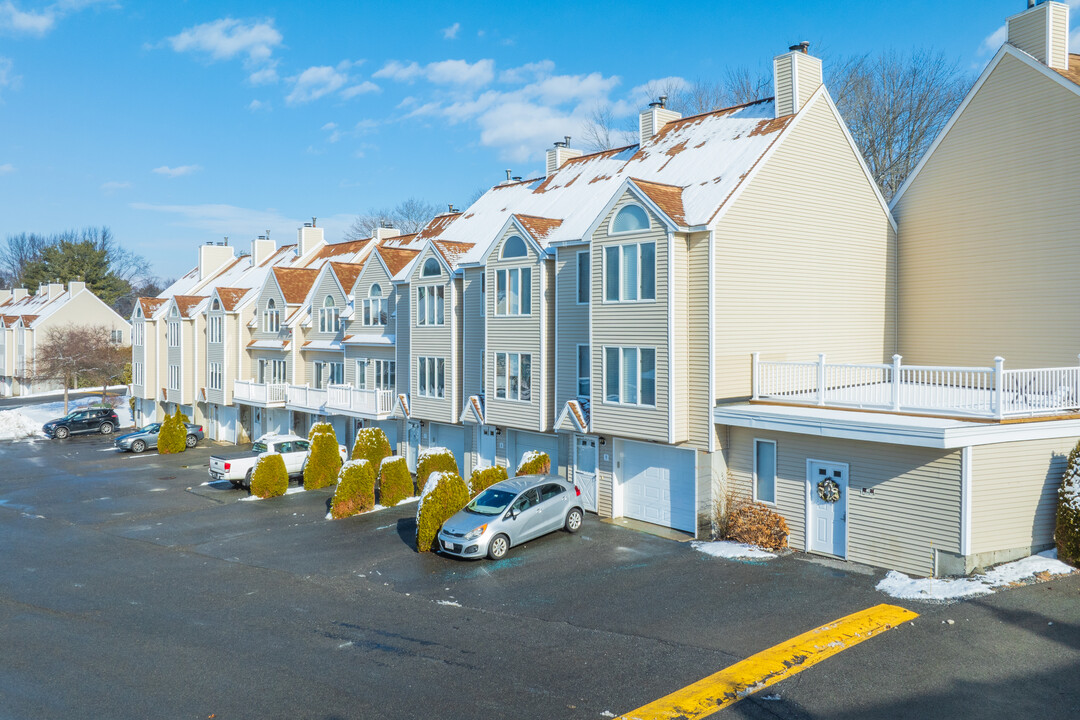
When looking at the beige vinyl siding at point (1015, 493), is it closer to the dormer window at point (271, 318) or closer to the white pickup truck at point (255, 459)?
the white pickup truck at point (255, 459)

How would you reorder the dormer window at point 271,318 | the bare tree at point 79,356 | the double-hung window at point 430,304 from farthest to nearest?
1. the bare tree at point 79,356
2. the dormer window at point 271,318
3. the double-hung window at point 430,304

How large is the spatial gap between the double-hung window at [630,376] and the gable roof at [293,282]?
917 inches

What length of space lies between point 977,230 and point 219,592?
21.6m

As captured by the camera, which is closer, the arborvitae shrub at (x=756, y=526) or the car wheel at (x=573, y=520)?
the arborvitae shrub at (x=756, y=526)

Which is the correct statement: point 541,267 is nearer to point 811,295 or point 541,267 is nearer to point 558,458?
point 558,458

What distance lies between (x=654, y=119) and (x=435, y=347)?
11.3m

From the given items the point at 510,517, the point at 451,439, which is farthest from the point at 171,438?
the point at 510,517

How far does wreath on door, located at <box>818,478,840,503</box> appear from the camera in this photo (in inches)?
666

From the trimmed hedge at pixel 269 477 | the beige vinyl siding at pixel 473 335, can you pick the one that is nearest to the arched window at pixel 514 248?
the beige vinyl siding at pixel 473 335

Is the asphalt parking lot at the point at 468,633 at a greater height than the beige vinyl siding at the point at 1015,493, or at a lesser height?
lesser

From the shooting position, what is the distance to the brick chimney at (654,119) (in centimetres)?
2686

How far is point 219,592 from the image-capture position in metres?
16.5

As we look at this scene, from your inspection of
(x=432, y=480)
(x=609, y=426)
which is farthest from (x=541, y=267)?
(x=432, y=480)

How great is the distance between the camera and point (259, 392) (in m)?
38.2
